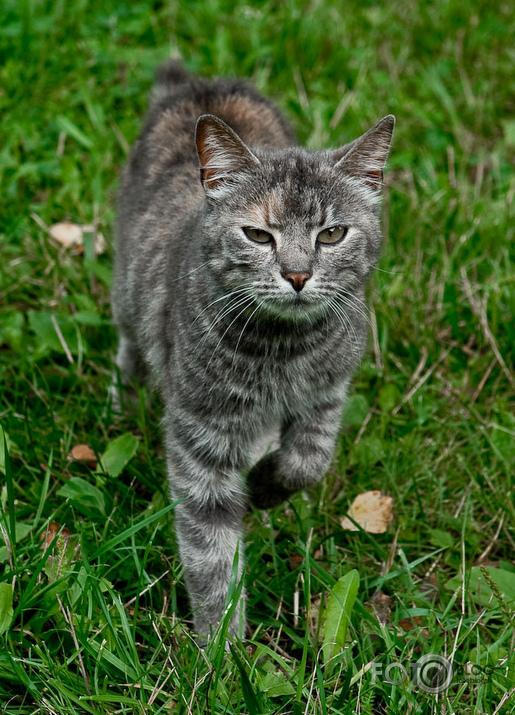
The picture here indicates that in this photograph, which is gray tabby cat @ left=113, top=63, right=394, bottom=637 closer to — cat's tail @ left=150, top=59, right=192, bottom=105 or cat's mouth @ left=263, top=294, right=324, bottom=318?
cat's mouth @ left=263, top=294, right=324, bottom=318

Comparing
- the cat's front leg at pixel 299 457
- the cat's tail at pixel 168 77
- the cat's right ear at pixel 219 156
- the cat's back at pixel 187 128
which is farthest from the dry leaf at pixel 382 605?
the cat's tail at pixel 168 77

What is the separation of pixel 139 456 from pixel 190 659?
112 cm

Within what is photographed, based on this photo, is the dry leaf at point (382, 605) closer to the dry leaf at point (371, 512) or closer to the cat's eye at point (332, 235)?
the dry leaf at point (371, 512)

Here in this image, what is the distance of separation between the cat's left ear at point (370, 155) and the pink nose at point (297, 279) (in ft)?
1.76

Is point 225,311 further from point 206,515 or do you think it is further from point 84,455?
point 84,455

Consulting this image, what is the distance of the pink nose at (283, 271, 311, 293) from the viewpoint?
2877mm

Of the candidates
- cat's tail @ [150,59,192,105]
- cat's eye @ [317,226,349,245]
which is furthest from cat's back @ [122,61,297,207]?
cat's eye @ [317,226,349,245]

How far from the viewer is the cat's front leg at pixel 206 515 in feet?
10.4

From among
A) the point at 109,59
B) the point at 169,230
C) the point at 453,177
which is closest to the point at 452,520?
the point at 169,230

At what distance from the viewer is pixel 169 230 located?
379 cm

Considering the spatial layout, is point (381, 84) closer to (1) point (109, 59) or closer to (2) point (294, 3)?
(2) point (294, 3)

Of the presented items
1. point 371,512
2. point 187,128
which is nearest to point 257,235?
point 371,512

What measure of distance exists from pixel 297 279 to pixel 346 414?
4.36ft

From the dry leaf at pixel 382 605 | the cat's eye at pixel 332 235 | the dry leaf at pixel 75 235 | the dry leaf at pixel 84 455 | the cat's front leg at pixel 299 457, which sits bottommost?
the dry leaf at pixel 382 605
